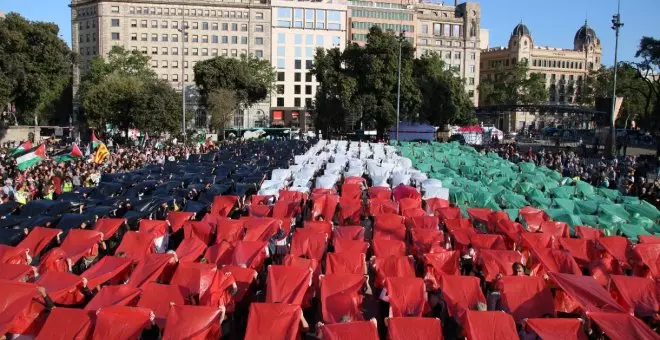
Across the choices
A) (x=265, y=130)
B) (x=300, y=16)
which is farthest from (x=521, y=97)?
(x=265, y=130)

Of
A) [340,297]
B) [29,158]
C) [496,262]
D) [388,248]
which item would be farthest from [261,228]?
[29,158]

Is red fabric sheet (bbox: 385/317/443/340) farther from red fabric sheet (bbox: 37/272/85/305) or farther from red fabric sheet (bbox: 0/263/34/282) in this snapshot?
red fabric sheet (bbox: 0/263/34/282)

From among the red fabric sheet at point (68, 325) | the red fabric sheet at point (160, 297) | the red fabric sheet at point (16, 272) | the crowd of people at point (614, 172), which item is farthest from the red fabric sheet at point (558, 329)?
the crowd of people at point (614, 172)

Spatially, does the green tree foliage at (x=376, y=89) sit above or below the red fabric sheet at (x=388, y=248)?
above

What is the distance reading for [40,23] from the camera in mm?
49031

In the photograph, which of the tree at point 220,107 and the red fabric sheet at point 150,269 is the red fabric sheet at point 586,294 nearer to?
the red fabric sheet at point 150,269

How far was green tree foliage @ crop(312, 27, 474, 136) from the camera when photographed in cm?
5225

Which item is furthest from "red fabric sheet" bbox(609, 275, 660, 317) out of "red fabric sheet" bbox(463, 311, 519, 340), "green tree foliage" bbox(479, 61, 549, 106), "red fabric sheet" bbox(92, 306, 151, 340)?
"green tree foliage" bbox(479, 61, 549, 106)

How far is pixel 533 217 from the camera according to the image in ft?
53.0

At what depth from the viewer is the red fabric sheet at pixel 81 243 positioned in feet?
40.4

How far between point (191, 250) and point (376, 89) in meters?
42.3

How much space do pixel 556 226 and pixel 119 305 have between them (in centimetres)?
1105

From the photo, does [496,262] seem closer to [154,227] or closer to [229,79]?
[154,227]

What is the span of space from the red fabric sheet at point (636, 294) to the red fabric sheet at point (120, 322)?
25.0ft
